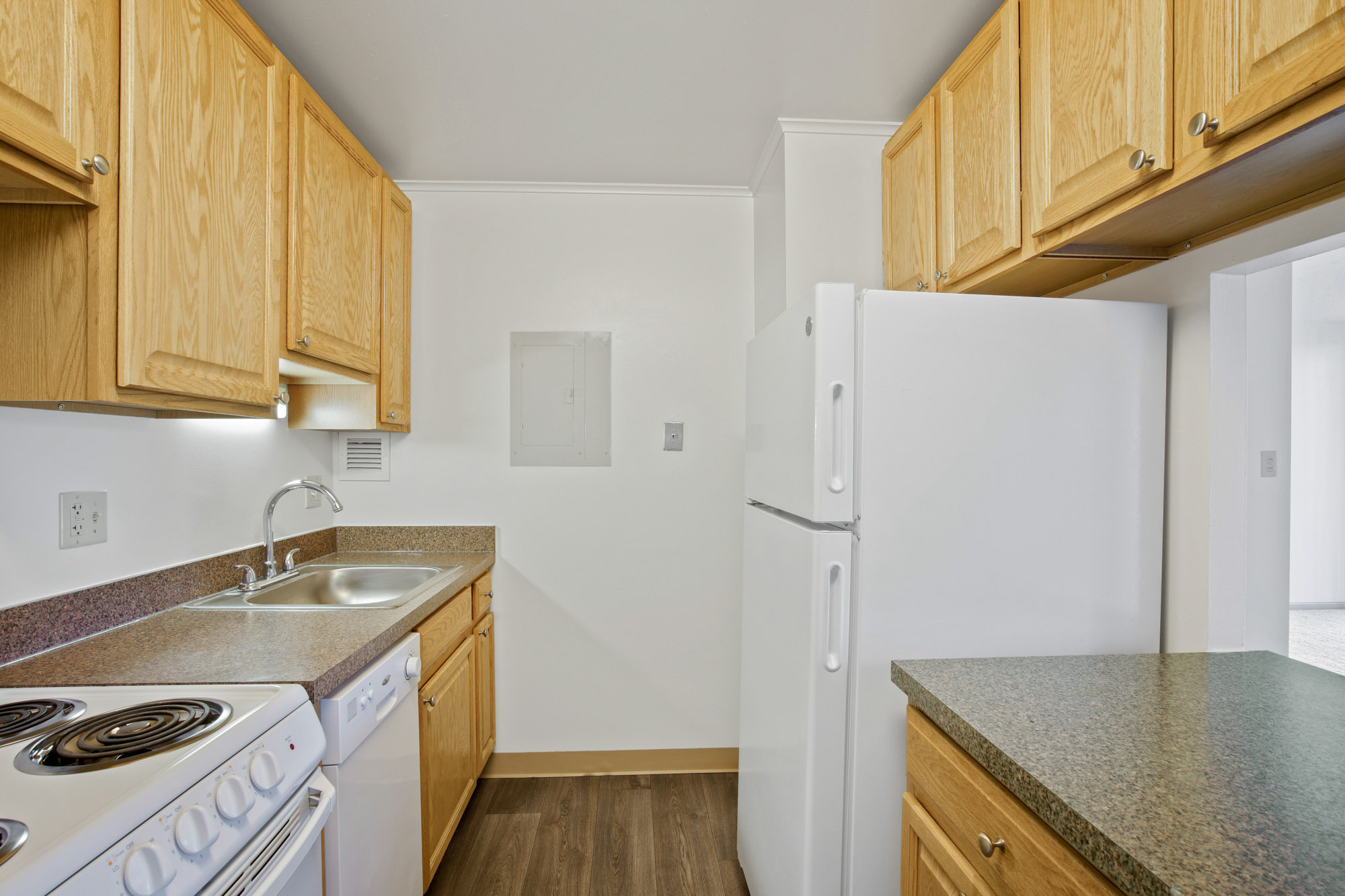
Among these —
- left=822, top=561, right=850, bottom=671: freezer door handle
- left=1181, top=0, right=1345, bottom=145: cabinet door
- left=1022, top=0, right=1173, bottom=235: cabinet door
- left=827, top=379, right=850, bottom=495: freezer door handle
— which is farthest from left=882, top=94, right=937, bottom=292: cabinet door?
left=822, top=561, right=850, bottom=671: freezer door handle

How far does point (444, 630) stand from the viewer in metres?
1.89

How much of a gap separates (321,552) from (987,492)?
230cm

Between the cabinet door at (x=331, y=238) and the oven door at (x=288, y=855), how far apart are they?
1.09 meters

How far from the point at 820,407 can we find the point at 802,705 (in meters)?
0.63

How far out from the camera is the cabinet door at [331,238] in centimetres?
162

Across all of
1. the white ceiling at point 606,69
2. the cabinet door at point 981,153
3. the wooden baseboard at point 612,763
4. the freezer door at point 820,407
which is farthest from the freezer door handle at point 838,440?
the wooden baseboard at point 612,763

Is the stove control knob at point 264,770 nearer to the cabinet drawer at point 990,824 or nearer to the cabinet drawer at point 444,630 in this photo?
the cabinet drawer at point 444,630

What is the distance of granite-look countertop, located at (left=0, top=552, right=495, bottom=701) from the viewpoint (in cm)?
112

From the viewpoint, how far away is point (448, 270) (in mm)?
2557

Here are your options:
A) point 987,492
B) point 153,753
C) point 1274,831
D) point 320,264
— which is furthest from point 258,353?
point 1274,831

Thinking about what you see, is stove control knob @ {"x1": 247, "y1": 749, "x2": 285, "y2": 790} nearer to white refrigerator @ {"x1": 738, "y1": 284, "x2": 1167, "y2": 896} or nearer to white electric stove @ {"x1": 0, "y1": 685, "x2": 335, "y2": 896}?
white electric stove @ {"x1": 0, "y1": 685, "x2": 335, "y2": 896}

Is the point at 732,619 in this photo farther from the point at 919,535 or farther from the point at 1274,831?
the point at 1274,831

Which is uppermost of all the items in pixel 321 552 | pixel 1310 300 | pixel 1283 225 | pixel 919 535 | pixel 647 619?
pixel 1310 300

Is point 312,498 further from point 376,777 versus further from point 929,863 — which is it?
point 929,863
